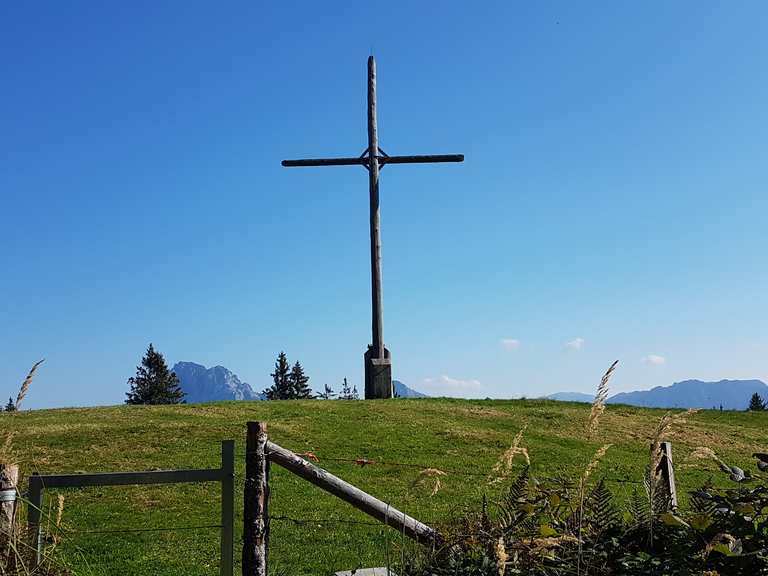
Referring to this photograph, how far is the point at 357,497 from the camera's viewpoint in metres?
5.41

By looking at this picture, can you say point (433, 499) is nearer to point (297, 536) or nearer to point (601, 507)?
point (297, 536)

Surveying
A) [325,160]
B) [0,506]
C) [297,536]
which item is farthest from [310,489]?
[325,160]

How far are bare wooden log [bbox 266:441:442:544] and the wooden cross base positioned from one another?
15.8 metres

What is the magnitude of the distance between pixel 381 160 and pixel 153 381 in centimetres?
4829

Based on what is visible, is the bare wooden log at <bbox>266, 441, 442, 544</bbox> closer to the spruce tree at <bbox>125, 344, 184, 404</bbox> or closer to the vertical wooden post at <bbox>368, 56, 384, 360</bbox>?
the vertical wooden post at <bbox>368, 56, 384, 360</bbox>

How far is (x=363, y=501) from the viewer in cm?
538

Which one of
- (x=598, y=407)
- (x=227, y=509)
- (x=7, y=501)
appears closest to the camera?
(x=598, y=407)

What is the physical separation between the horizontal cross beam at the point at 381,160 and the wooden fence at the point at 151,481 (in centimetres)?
1711

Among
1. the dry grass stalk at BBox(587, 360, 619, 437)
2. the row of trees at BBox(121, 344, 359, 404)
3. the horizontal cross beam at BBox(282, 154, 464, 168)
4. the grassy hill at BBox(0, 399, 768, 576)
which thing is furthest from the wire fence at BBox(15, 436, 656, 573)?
the row of trees at BBox(121, 344, 359, 404)

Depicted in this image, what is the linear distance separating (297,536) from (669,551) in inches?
266

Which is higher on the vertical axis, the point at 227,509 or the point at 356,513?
the point at 227,509

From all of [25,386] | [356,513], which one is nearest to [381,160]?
[356,513]

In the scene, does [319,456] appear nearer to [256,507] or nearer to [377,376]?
[377,376]

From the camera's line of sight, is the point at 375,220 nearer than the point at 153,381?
Yes
